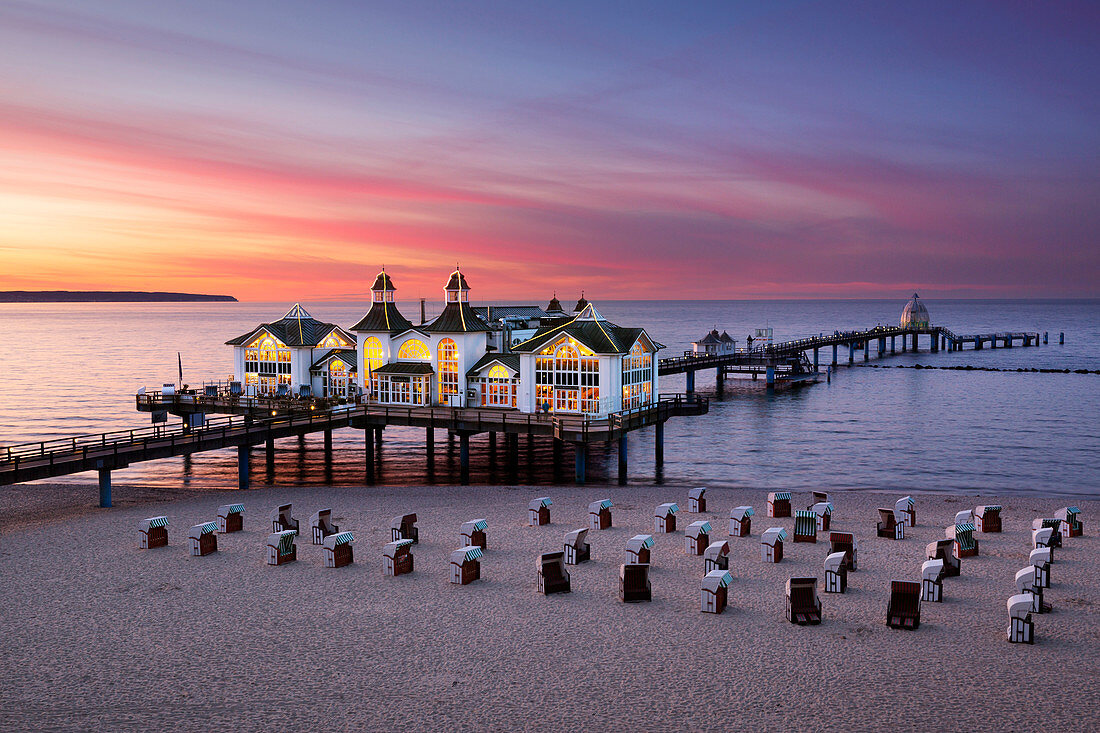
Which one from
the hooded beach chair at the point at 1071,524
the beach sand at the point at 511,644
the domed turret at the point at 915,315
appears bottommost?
the beach sand at the point at 511,644

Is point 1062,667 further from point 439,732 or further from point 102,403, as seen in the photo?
point 102,403

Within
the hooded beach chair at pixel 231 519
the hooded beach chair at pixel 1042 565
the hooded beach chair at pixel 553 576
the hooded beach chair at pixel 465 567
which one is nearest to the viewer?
the hooded beach chair at pixel 553 576

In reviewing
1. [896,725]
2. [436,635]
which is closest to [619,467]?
[436,635]

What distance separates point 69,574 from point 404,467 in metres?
24.8

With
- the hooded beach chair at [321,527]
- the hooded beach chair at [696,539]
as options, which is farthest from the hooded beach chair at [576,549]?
the hooded beach chair at [321,527]

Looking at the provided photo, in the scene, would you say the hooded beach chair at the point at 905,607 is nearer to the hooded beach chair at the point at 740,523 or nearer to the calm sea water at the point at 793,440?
the hooded beach chair at the point at 740,523

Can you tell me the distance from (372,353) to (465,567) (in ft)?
93.8

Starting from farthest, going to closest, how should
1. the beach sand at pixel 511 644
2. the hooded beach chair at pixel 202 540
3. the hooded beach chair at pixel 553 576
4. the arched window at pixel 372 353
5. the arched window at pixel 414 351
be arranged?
the arched window at pixel 372 353
the arched window at pixel 414 351
the hooded beach chair at pixel 202 540
the hooded beach chair at pixel 553 576
the beach sand at pixel 511 644

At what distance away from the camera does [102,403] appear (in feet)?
252

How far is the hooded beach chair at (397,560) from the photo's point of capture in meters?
23.5

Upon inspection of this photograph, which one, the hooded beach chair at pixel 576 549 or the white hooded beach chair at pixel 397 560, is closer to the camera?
the white hooded beach chair at pixel 397 560

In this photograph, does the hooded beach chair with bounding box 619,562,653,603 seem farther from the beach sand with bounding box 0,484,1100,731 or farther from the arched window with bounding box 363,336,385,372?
the arched window with bounding box 363,336,385,372

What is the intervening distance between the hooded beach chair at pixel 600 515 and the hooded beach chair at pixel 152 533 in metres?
14.3

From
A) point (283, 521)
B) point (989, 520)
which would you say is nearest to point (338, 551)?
point (283, 521)
